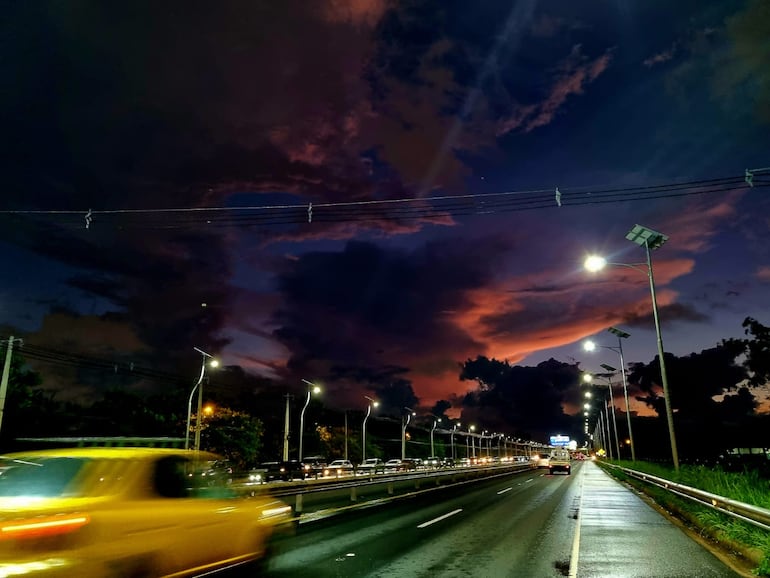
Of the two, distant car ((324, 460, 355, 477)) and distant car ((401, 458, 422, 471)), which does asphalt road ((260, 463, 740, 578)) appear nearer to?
distant car ((324, 460, 355, 477))

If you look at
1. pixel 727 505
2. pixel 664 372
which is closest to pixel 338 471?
pixel 664 372

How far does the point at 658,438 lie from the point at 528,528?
4898 inches

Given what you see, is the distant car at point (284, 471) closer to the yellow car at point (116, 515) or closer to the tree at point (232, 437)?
the tree at point (232, 437)

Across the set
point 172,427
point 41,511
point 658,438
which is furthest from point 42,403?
point 658,438

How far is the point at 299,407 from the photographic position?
366ft

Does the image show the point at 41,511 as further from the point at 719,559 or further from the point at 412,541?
the point at 719,559

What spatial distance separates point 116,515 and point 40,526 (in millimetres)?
724

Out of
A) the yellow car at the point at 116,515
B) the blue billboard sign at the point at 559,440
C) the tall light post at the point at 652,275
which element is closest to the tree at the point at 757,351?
the tall light post at the point at 652,275

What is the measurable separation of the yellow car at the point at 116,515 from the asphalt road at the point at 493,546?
1816 millimetres

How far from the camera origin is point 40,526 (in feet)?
17.3

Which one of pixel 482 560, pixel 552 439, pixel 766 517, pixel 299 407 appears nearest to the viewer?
pixel 766 517

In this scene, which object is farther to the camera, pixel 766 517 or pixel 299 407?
pixel 299 407

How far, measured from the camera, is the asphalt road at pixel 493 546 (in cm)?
899

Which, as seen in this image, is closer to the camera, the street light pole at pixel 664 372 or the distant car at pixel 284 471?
Answer: the street light pole at pixel 664 372
